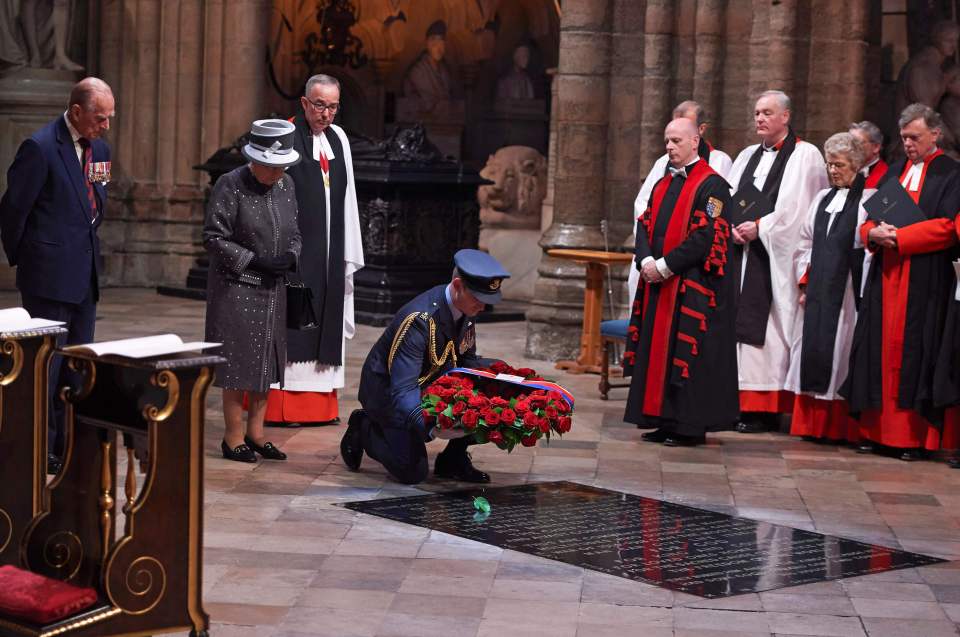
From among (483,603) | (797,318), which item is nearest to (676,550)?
(483,603)

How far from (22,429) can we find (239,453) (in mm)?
2990

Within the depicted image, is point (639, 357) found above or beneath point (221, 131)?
beneath

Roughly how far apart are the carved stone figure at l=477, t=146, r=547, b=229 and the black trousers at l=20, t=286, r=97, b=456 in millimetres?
9854

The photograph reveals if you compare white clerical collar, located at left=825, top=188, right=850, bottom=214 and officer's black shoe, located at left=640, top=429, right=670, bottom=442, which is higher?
white clerical collar, located at left=825, top=188, right=850, bottom=214

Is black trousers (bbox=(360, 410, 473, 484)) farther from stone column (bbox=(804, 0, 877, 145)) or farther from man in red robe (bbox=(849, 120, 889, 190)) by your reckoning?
stone column (bbox=(804, 0, 877, 145))

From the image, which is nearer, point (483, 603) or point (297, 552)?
point (483, 603)

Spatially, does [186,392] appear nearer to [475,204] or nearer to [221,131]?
[475,204]

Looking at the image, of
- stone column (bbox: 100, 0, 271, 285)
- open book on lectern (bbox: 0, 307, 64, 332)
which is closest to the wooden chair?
open book on lectern (bbox: 0, 307, 64, 332)

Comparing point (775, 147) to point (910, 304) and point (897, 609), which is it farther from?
point (897, 609)

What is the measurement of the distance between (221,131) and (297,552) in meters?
11.4

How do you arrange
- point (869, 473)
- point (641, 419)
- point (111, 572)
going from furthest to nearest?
point (641, 419)
point (869, 473)
point (111, 572)

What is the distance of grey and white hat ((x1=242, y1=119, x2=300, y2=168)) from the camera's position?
7645mm

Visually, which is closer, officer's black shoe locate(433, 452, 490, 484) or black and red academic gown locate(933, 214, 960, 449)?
officer's black shoe locate(433, 452, 490, 484)

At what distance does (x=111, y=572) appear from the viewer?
4.32 m
